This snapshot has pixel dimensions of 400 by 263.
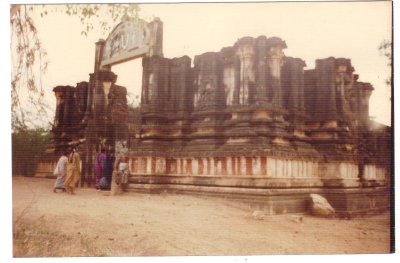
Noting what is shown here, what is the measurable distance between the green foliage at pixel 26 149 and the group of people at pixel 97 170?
1.99 ft

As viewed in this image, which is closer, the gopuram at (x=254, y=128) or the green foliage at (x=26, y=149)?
the green foliage at (x=26, y=149)

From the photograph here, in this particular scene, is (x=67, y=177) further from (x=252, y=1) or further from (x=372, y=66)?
(x=372, y=66)

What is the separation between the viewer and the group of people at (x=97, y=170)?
1051cm

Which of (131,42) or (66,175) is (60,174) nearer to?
(66,175)

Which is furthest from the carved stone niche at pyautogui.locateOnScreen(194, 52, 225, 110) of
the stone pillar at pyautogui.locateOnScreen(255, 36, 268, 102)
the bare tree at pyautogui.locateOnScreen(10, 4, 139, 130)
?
the bare tree at pyautogui.locateOnScreen(10, 4, 139, 130)

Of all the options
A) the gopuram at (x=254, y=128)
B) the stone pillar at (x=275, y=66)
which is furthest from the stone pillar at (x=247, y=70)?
the stone pillar at (x=275, y=66)

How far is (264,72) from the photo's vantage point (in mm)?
9570

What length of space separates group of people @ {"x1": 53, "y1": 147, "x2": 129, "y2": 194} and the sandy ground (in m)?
1.44

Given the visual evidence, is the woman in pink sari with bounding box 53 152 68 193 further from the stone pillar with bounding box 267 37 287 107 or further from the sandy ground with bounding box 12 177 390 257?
the stone pillar with bounding box 267 37 287 107

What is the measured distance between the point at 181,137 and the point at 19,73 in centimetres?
374

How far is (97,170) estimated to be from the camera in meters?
11.9

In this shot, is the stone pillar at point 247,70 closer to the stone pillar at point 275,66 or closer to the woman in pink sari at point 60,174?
the stone pillar at point 275,66

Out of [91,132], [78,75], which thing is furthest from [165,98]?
[91,132]

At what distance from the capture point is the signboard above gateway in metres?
10.5
